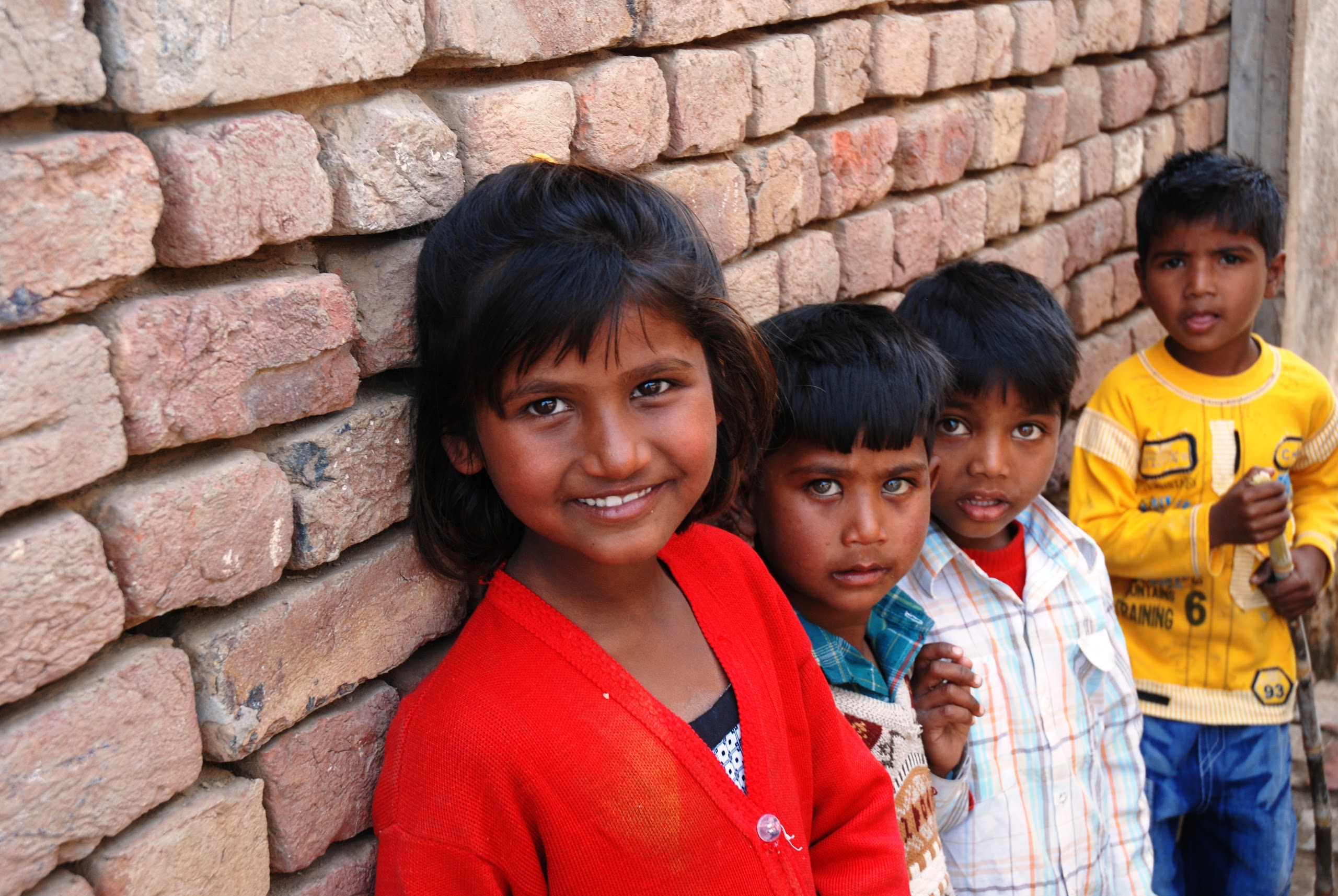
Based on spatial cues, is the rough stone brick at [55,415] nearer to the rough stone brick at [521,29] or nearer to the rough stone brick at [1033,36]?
the rough stone brick at [521,29]

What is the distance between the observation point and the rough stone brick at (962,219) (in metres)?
2.92

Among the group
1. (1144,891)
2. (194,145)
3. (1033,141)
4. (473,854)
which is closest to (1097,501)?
(1144,891)

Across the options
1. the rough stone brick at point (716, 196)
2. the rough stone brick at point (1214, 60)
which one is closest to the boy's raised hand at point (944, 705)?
the rough stone brick at point (716, 196)

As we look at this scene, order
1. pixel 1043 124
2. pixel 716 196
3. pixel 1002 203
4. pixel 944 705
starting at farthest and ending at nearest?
pixel 1043 124 → pixel 1002 203 → pixel 716 196 → pixel 944 705

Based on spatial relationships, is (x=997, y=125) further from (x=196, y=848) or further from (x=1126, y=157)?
(x=196, y=848)

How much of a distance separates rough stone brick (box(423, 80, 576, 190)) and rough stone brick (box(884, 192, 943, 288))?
125 centimetres

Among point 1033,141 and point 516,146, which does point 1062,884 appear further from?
point 1033,141

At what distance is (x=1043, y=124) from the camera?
Result: 131 inches

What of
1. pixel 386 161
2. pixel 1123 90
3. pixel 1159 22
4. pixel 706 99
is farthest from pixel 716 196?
pixel 1159 22

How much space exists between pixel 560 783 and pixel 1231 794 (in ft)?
7.17

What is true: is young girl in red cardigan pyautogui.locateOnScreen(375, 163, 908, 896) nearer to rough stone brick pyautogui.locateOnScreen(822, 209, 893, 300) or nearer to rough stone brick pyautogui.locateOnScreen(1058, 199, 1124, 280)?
rough stone brick pyautogui.locateOnScreen(822, 209, 893, 300)

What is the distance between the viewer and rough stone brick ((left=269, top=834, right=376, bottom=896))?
4.39 ft

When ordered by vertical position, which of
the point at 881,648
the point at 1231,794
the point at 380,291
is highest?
the point at 380,291

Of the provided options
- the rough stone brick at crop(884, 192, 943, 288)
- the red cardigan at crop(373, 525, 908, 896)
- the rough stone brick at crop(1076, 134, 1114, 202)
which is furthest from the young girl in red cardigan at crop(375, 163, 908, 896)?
the rough stone brick at crop(1076, 134, 1114, 202)
